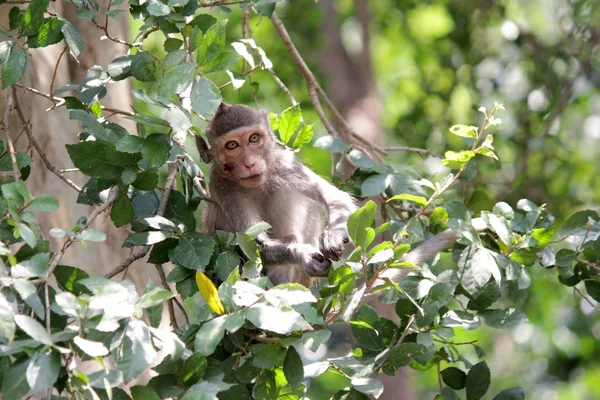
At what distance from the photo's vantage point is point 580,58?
7402mm

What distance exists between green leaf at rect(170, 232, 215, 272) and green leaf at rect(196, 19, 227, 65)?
2.41ft

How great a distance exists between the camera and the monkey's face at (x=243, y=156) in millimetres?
4551

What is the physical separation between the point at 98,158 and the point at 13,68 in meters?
0.50

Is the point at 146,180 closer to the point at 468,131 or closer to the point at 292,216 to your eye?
the point at 468,131

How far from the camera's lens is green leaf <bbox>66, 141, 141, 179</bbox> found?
10.5 ft

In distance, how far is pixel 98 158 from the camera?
3.23 meters

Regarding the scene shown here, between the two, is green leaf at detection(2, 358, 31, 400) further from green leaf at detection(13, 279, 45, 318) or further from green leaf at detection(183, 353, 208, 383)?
green leaf at detection(183, 353, 208, 383)

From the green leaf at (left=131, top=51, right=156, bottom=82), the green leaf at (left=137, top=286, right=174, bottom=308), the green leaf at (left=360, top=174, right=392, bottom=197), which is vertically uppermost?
the green leaf at (left=131, top=51, right=156, bottom=82)

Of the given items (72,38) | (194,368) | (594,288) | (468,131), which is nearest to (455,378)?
(594,288)

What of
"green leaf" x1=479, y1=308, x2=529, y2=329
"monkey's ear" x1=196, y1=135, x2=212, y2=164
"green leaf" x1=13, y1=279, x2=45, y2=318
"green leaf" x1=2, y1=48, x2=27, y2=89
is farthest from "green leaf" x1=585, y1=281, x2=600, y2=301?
"green leaf" x1=2, y1=48, x2=27, y2=89

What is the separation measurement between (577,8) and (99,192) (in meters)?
5.19

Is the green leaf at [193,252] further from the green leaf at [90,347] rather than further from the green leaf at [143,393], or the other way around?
the green leaf at [90,347]

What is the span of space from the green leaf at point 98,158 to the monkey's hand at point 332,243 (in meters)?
1.39

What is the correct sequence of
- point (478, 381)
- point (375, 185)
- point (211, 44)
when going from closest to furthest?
point (211, 44), point (478, 381), point (375, 185)
